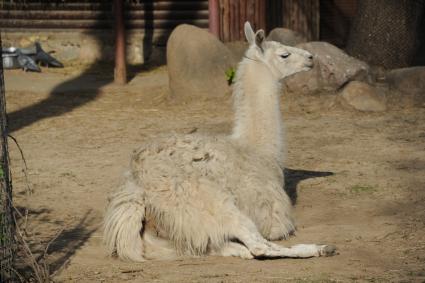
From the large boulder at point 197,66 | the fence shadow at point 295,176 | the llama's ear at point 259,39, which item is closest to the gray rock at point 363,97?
the large boulder at point 197,66

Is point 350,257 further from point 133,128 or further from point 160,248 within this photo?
point 133,128

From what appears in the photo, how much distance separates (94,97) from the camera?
14.0 metres

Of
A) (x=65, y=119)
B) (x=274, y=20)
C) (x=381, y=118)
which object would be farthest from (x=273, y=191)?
(x=274, y=20)

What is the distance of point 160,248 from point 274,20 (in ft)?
38.2

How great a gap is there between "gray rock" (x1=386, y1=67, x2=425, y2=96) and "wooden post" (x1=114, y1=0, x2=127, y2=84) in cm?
513

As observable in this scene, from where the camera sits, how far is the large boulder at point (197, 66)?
1290 cm

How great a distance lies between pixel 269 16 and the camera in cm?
1697

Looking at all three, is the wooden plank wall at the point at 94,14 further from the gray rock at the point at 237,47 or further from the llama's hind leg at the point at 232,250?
the llama's hind leg at the point at 232,250

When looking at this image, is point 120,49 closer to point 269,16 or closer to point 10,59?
point 10,59

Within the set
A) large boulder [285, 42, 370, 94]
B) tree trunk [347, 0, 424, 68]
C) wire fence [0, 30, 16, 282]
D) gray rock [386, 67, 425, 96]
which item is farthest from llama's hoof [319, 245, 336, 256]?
tree trunk [347, 0, 424, 68]

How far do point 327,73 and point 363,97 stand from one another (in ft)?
2.71

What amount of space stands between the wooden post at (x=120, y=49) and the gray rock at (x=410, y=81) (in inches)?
202

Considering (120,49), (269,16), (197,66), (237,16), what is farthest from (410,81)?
(269,16)

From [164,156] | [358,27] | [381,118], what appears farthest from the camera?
[358,27]
